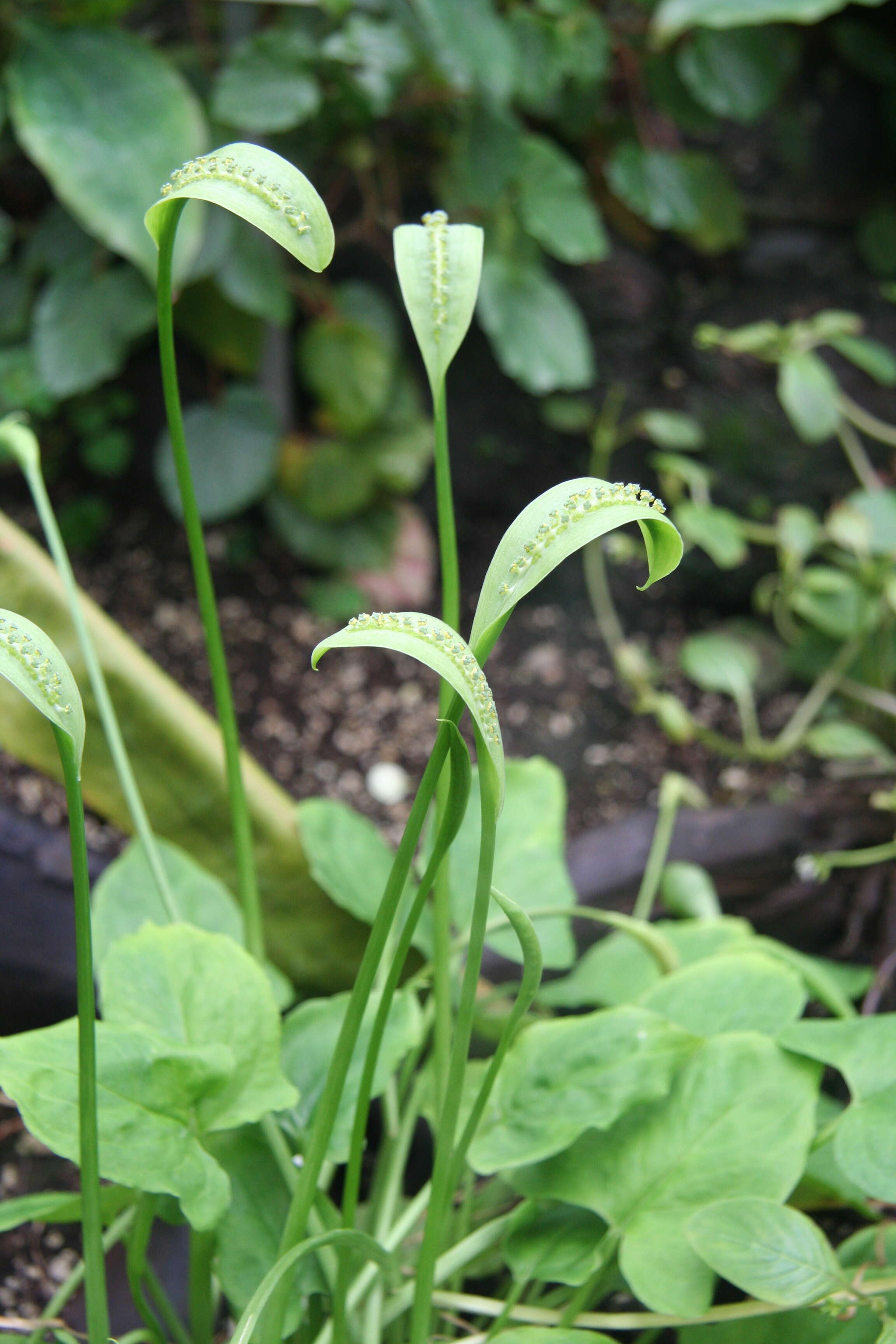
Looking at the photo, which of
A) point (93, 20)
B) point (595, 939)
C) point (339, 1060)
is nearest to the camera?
point (339, 1060)

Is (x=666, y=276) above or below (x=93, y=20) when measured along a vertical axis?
below

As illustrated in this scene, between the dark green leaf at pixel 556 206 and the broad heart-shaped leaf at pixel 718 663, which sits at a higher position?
the dark green leaf at pixel 556 206

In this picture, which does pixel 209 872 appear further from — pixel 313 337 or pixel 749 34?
pixel 749 34

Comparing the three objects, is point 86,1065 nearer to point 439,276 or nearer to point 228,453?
point 439,276

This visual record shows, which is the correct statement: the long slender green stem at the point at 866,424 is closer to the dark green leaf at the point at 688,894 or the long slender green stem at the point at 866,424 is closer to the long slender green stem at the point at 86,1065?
the dark green leaf at the point at 688,894

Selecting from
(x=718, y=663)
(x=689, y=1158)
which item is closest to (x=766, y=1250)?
(x=689, y=1158)

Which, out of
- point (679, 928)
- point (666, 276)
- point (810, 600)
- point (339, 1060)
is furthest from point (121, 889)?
point (666, 276)

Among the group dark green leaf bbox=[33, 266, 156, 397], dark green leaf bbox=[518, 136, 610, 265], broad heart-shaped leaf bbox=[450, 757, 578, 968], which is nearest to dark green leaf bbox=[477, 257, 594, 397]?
dark green leaf bbox=[518, 136, 610, 265]

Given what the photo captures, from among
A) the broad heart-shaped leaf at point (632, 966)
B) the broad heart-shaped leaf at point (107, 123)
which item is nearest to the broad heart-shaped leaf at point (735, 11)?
the broad heart-shaped leaf at point (107, 123)
